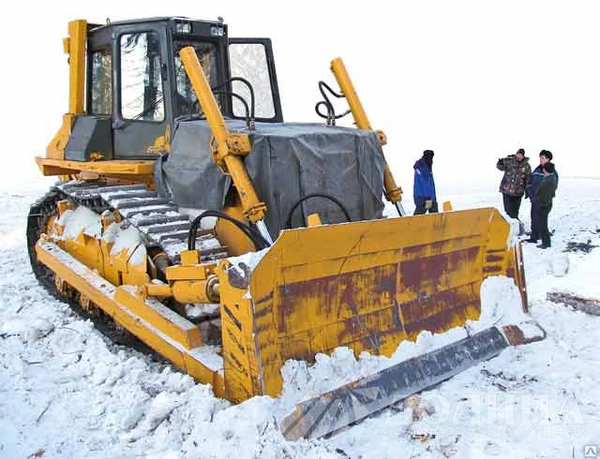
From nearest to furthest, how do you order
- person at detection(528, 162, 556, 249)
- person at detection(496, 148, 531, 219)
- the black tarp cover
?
1. the black tarp cover
2. person at detection(528, 162, 556, 249)
3. person at detection(496, 148, 531, 219)

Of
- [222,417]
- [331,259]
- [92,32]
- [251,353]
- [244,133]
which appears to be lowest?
[222,417]

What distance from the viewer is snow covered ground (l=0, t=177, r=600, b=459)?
128 inches

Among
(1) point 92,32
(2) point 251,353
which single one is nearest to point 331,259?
(2) point 251,353

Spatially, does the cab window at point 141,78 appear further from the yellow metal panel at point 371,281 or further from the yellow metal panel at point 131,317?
the yellow metal panel at point 371,281

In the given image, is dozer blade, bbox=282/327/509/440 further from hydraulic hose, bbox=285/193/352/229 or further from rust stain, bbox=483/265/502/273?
hydraulic hose, bbox=285/193/352/229

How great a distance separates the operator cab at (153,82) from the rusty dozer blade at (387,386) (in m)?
2.55

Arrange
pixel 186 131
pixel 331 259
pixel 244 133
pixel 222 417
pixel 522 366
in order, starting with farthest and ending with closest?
pixel 186 131
pixel 244 133
pixel 522 366
pixel 331 259
pixel 222 417

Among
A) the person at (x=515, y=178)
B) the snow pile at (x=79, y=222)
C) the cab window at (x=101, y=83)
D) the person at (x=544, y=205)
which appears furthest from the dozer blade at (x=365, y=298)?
the person at (x=515, y=178)

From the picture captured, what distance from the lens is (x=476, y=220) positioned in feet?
15.8

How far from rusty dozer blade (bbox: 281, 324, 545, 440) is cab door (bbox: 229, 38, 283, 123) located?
323cm

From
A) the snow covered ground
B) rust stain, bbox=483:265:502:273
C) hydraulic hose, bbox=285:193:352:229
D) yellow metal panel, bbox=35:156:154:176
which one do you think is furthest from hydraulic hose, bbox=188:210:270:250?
rust stain, bbox=483:265:502:273

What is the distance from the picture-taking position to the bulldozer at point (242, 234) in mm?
3705

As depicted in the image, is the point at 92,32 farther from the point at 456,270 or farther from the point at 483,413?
the point at 483,413

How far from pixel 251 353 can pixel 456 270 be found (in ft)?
6.49
